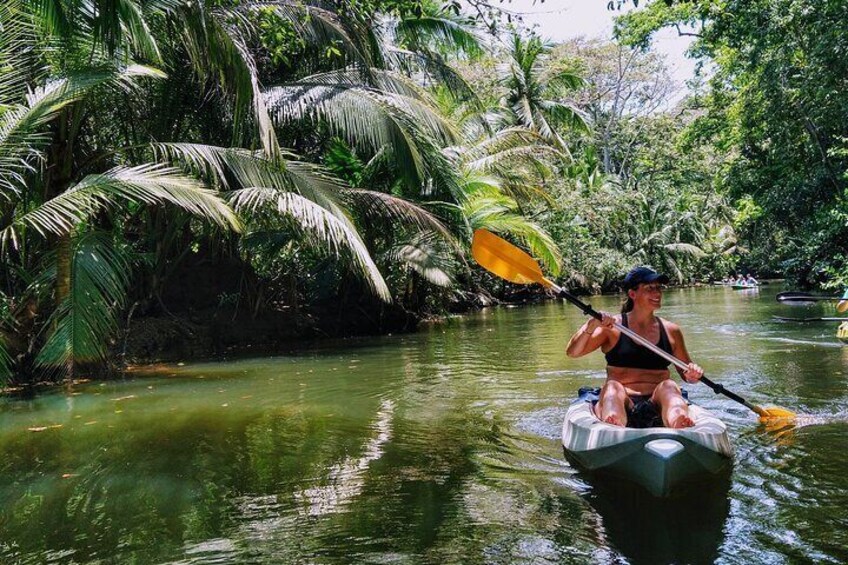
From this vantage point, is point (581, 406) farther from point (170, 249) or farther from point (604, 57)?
point (604, 57)

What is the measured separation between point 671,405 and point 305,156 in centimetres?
1272

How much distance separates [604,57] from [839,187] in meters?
20.2

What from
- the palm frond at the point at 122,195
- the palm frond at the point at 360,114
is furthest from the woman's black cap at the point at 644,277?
the palm frond at the point at 360,114

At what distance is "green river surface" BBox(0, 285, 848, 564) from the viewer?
3754mm

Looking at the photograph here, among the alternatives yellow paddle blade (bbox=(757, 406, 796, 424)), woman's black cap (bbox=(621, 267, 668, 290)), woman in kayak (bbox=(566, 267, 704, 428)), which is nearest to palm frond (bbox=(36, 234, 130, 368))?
woman in kayak (bbox=(566, 267, 704, 428))

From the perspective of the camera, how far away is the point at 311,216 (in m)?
10.7

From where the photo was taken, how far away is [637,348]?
5.32 m

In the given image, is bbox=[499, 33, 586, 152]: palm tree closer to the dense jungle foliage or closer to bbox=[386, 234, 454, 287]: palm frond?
the dense jungle foliage

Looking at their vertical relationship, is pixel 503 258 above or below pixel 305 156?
below

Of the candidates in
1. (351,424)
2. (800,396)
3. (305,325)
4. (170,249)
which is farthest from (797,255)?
(351,424)

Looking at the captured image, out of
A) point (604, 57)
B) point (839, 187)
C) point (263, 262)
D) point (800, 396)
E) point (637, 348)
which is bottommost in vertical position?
point (800, 396)

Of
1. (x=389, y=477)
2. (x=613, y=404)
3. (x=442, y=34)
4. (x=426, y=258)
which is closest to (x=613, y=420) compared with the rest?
(x=613, y=404)

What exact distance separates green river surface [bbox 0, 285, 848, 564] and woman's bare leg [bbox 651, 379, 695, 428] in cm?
42

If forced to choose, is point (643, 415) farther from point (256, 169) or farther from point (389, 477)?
point (256, 169)
